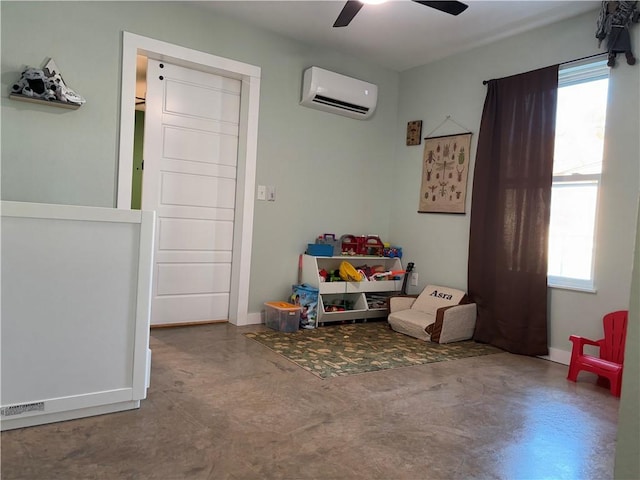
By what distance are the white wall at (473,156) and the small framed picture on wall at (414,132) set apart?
2.7 inches

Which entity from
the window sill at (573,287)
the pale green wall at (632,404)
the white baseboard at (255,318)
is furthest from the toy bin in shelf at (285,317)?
the pale green wall at (632,404)

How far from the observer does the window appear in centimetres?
338

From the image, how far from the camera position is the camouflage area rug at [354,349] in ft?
10.0

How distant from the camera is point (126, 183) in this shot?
3395 mm

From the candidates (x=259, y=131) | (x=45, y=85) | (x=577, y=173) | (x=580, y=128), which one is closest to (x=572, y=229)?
(x=577, y=173)

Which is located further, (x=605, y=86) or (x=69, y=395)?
(x=605, y=86)

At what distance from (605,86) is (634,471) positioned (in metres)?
3.14

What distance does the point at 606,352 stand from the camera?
310 cm

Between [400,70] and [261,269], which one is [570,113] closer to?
[400,70]

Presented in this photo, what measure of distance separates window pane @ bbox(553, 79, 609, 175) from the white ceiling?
1.74 ft

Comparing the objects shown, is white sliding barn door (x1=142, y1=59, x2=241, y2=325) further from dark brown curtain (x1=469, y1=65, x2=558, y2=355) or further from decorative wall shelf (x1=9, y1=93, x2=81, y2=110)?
dark brown curtain (x1=469, y1=65, x2=558, y2=355)

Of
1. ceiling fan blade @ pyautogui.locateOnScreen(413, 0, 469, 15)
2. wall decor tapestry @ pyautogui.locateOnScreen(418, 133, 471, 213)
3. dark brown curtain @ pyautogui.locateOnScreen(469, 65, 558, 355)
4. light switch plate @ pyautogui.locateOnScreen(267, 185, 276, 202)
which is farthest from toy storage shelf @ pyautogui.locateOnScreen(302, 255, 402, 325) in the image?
ceiling fan blade @ pyautogui.locateOnScreen(413, 0, 469, 15)

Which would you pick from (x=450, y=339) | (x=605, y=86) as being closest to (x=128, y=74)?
(x=450, y=339)

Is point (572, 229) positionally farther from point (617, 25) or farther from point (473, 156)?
point (617, 25)
